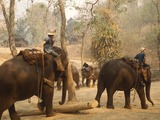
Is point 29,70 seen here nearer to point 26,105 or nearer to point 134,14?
point 26,105

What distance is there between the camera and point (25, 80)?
834 centimetres

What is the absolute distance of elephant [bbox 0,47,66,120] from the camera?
8.04 m

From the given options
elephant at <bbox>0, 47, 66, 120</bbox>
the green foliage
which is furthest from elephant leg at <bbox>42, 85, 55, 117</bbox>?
the green foliage

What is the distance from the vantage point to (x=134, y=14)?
77625 mm

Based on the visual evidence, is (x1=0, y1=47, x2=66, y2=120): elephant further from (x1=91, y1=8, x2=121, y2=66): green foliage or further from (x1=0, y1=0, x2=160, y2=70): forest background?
(x1=91, y1=8, x2=121, y2=66): green foliage

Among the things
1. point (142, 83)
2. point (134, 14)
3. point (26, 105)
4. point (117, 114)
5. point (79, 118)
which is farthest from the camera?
point (134, 14)

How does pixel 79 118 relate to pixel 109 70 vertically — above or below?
below

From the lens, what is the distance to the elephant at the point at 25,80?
804cm

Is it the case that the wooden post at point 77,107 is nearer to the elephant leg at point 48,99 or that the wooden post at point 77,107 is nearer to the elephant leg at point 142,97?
the elephant leg at point 48,99

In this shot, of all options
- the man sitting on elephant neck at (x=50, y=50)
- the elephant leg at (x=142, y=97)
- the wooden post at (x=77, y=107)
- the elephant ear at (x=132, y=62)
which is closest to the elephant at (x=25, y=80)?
the man sitting on elephant neck at (x=50, y=50)

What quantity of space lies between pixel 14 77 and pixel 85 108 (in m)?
2.47

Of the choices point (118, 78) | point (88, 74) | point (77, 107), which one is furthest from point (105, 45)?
point (77, 107)

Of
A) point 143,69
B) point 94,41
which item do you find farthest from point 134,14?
point 143,69

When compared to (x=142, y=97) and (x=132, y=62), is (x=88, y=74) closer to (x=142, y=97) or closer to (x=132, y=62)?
(x=142, y=97)
